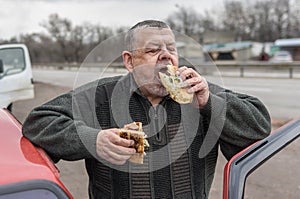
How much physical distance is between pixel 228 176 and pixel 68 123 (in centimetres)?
69

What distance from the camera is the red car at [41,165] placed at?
1176 millimetres

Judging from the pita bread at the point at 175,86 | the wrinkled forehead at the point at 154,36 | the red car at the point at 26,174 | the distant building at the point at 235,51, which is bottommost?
the distant building at the point at 235,51

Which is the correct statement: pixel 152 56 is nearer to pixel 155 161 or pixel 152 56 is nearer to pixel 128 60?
pixel 128 60

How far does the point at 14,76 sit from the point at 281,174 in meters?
5.71

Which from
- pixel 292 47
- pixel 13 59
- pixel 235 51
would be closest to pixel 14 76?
pixel 13 59

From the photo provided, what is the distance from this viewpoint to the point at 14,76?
22.2 ft

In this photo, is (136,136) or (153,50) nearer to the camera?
(136,136)

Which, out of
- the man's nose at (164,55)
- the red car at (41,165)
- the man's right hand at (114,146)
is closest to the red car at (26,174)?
the red car at (41,165)

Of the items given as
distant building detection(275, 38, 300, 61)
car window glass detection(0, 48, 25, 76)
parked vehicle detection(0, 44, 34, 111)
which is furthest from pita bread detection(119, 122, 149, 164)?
distant building detection(275, 38, 300, 61)

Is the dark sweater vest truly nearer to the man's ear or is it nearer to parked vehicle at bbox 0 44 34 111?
the man's ear

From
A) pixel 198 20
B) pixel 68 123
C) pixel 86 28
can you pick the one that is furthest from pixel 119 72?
pixel 198 20

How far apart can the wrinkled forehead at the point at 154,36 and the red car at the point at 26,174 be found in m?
0.62

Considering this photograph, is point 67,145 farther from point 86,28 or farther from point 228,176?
point 86,28

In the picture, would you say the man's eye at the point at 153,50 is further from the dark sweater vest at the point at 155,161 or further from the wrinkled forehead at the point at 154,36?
the dark sweater vest at the point at 155,161
